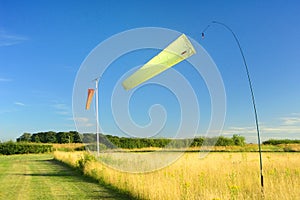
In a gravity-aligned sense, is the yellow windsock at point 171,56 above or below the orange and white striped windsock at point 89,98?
below

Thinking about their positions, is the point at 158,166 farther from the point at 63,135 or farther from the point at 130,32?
the point at 63,135

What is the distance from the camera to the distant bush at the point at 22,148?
5328 cm

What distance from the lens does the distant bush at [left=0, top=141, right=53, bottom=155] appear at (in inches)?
2098

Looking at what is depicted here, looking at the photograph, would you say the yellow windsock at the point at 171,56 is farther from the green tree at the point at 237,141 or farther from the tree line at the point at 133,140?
the green tree at the point at 237,141

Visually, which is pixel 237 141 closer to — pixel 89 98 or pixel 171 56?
pixel 89 98

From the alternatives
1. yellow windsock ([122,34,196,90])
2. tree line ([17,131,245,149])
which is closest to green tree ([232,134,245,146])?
tree line ([17,131,245,149])

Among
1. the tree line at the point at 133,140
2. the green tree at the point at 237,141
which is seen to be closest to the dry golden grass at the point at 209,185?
the tree line at the point at 133,140

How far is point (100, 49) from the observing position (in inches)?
372

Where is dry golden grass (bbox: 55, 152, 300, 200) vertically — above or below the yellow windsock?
below

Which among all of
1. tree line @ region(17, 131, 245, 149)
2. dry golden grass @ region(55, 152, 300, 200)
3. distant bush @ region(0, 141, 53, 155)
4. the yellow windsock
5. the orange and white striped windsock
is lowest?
distant bush @ region(0, 141, 53, 155)

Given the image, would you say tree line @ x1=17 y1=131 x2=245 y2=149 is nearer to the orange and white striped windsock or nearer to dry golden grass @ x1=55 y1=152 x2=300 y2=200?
dry golden grass @ x1=55 y1=152 x2=300 y2=200

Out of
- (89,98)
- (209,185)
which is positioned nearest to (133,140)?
(89,98)

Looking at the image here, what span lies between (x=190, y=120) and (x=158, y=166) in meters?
3.02

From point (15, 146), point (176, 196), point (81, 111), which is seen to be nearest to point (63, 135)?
point (15, 146)
